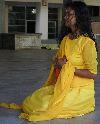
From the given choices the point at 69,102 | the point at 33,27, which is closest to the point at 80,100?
the point at 69,102

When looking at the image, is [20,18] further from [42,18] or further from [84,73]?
[84,73]

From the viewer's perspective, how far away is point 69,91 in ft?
20.1

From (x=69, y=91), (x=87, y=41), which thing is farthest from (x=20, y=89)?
(x=87, y=41)

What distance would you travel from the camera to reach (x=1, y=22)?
97.9 ft

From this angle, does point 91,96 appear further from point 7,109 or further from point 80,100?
point 7,109

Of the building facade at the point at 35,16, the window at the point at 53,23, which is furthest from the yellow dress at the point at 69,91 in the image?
the window at the point at 53,23

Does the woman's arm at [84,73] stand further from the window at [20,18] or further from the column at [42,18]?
the window at [20,18]

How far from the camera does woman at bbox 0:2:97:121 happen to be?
19.6 feet

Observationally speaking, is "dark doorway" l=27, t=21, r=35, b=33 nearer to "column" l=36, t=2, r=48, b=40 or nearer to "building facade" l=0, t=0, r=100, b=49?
"building facade" l=0, t=0, r=100, b=49

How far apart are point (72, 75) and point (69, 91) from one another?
240 mm

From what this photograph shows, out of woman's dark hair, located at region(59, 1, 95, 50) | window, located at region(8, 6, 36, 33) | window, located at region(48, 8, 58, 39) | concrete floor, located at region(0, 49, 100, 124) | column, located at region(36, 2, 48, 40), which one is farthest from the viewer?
window, located at region(48, 8, 58, 39)

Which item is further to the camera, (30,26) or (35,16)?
(30,26)

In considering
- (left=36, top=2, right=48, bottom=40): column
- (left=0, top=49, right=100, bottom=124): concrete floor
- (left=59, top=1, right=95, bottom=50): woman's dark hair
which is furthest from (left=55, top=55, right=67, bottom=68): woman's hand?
(left=36, top=2, right=48, bottom=40): column

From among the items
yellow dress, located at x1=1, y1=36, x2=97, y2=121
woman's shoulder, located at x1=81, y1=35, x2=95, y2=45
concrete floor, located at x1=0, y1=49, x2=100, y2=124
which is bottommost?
concrete floor, located at x1=0, y1=49, x2=100, y2=124
